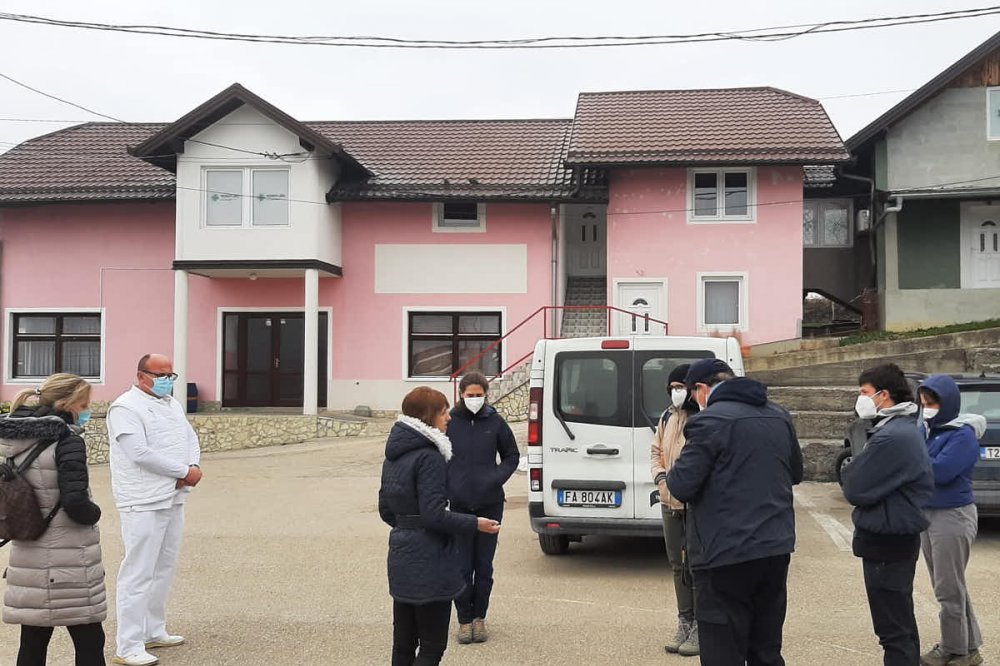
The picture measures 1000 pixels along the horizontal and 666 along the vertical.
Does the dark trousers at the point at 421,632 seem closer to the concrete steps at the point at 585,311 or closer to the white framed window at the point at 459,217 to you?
the concrete steps at the point at 585,311

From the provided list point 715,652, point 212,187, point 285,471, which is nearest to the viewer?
point 715,652

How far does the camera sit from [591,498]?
798 centimetres

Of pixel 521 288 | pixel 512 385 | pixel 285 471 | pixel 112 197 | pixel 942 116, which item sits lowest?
pixel 285 471

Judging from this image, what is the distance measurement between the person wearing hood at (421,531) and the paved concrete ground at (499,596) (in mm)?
1285

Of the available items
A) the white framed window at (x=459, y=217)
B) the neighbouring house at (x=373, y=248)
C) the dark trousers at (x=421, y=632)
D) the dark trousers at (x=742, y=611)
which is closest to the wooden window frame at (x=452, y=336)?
the neighbouring house at (x=373, y=248)

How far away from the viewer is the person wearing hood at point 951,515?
5.39 m

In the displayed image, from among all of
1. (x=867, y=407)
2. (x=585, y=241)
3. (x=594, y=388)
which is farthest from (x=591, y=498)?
(x=585, y=241)

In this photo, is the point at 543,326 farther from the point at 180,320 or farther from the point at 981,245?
the point at 981,245

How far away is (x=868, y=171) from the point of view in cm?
2416

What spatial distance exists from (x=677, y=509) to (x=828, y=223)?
2225 cm

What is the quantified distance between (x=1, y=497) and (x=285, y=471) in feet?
37.7

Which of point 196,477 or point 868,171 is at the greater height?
point 868,171

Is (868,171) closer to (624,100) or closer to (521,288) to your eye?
(624,100)

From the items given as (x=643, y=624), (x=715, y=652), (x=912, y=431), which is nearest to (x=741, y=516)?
(x=715, y=652)
